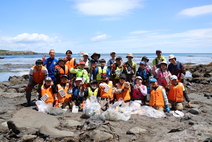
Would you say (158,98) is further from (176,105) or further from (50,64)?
(50,64)

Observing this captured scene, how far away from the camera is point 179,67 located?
807cm

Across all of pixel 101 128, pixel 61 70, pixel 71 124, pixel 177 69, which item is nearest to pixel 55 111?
pixel 71 124

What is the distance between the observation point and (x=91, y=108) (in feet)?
22.3

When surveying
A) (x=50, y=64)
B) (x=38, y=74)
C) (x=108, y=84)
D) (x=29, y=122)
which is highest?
(x=50, y=64)

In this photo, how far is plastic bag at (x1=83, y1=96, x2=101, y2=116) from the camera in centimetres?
670

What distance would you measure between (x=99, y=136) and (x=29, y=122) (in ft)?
6.73

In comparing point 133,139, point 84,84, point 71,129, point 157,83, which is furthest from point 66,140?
point 157,83

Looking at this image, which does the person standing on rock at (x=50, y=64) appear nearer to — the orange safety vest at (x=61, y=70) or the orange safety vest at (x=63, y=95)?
the orange safety vest at (x=61, y=70)

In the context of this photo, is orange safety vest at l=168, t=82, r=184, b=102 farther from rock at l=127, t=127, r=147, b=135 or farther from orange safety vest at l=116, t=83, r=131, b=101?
rock at l=127, t=127, r=147, b=135

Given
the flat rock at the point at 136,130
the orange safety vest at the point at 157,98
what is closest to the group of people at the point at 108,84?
the orange safety vest at the point at 157,98

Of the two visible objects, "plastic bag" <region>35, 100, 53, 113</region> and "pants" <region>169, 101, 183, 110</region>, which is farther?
"pants" <region>169, 101, 183, 110</region>

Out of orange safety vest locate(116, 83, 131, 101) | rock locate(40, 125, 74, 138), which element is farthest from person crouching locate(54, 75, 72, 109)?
rock locate(40, 125, 74, 138)

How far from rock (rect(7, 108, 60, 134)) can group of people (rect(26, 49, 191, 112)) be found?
1.26 m

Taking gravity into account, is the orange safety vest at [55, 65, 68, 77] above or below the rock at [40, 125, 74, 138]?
above
